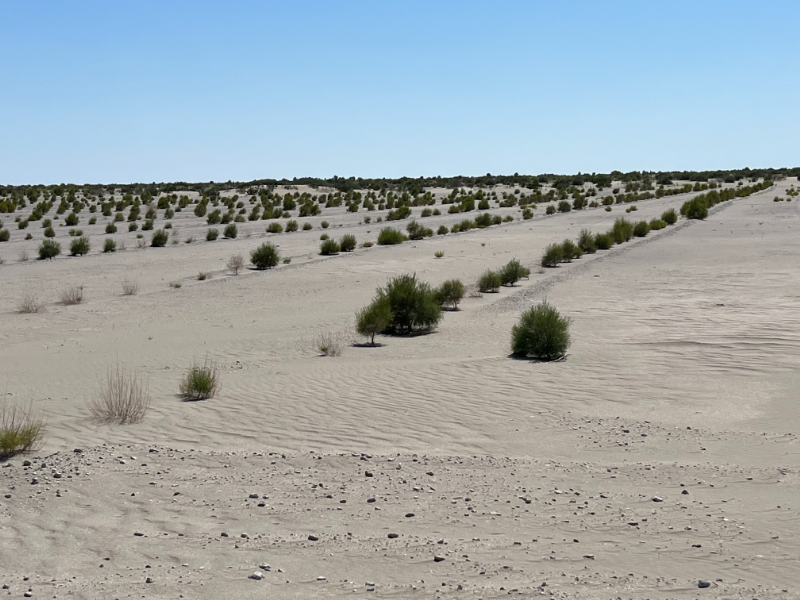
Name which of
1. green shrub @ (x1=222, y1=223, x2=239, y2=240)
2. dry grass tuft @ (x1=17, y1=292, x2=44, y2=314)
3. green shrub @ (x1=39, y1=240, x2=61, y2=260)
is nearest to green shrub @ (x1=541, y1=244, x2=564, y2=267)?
dry grass tuft @ (x1=17, y1=292, x2=44, y2=314)

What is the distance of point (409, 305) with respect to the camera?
55.9 feet

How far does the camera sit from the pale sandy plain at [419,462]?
560cm

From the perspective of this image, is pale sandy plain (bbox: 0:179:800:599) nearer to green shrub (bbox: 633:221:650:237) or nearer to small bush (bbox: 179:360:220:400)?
small bush (bbox: 179:360:220:400)

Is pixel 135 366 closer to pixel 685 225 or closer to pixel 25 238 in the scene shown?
pixel 25 238

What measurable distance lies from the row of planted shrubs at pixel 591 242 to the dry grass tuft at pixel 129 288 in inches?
505

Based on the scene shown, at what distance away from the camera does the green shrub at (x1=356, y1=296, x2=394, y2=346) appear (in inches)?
631

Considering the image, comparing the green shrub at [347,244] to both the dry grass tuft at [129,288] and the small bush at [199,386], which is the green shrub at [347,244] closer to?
the dry grass tuft at [129,288]

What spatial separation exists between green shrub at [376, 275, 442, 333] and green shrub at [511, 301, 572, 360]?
3.05 meters

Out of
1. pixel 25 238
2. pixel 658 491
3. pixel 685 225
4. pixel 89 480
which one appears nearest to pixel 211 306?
pixel 89 480

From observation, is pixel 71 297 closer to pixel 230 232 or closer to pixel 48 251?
pixel 48 251

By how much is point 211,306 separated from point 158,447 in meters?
12.7

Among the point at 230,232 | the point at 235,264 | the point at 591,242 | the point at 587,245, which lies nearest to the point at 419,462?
the point at 235,264

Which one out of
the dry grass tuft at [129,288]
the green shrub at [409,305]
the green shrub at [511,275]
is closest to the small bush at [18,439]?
the green shrub at [409,305]

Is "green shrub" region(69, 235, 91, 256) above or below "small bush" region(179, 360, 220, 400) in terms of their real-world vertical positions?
above
